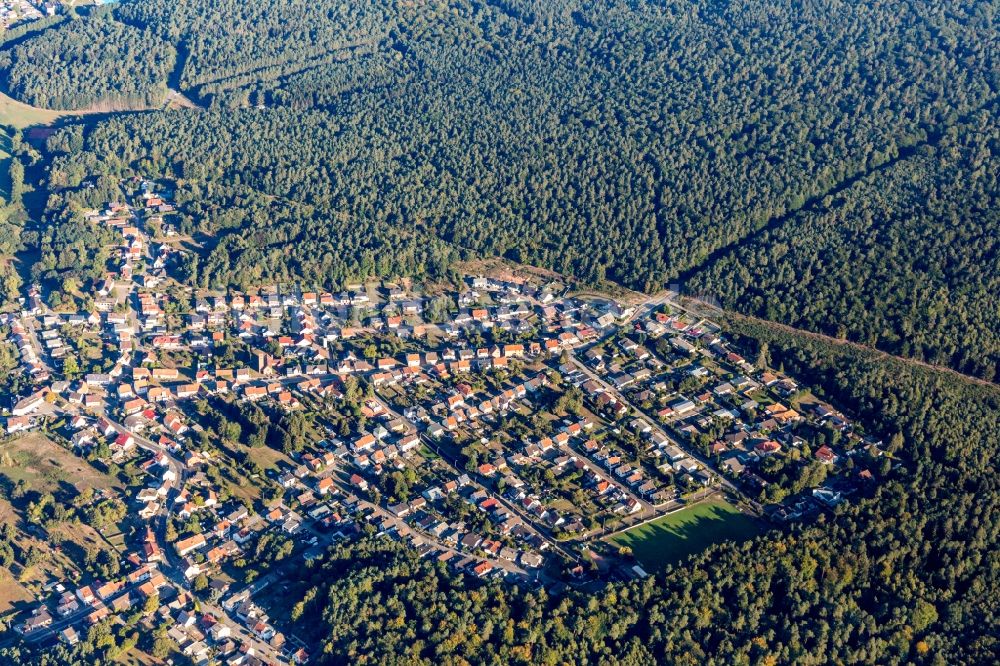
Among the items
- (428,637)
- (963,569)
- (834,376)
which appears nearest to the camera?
(428,637)

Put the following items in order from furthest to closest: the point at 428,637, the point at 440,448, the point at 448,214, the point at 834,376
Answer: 1. the point at 448,214
2. the point at 834,376
3. the point at 440,448
4. the point at 428,637

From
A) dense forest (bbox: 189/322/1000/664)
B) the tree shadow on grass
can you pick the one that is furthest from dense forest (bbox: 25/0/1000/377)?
the tree shadow on grass

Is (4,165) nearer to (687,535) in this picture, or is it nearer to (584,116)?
(584,116)

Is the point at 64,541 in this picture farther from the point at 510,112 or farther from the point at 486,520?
the point at 510,112

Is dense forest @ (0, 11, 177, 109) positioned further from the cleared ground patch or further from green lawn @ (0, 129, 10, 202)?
the cleared ground patch

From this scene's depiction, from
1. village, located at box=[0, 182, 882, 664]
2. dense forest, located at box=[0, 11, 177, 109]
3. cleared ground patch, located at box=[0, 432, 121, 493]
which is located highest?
dense forest, located at box=[0, 11, 177, 109]

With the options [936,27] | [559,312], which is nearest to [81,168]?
[559,312]

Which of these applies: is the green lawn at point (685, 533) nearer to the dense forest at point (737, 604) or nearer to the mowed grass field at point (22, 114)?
the dense forest at point (737, 604)
